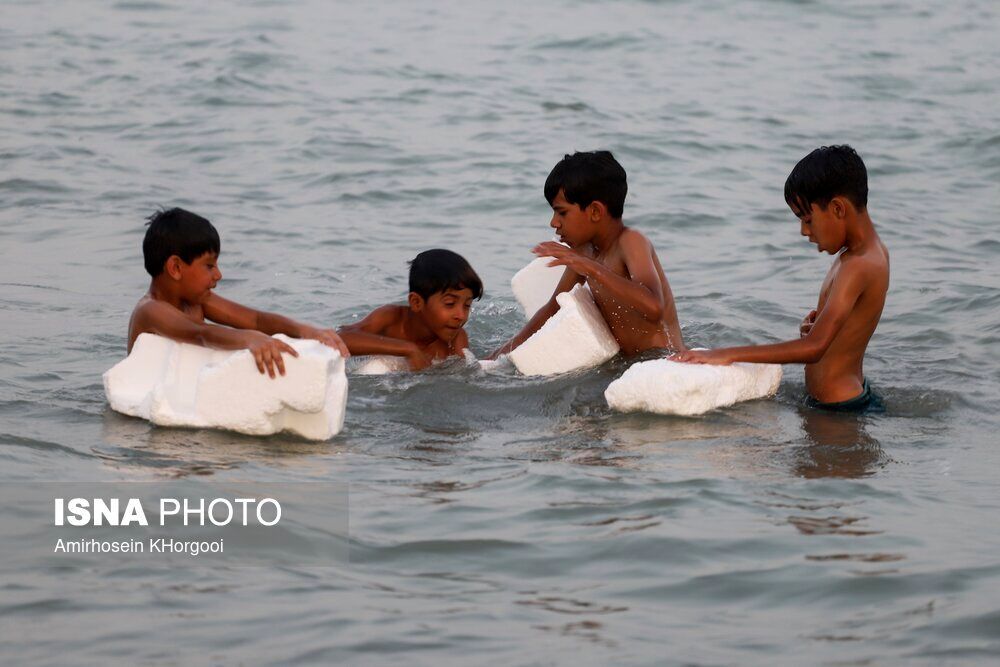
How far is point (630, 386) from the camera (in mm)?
5887

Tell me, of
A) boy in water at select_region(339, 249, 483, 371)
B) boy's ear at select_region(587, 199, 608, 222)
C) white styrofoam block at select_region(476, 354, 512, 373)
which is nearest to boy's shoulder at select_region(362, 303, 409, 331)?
boy in water at select_region(339, 249, 483, 371)

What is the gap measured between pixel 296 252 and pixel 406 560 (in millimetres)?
5710

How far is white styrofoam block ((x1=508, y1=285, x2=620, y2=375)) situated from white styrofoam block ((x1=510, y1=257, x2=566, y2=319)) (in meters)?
0.68

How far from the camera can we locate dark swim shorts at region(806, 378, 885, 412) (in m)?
6.19

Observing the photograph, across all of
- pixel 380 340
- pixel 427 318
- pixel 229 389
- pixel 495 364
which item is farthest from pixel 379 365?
pixel 229 389

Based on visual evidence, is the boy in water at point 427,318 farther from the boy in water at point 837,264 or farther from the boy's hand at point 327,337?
the boy in water at point 837,264

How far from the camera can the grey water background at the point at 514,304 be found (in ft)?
12.9

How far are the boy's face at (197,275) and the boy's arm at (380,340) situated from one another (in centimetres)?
88

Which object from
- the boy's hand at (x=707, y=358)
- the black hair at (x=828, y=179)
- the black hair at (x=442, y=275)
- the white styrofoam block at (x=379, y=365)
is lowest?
the white styrofoam block at (x=379, y=365)

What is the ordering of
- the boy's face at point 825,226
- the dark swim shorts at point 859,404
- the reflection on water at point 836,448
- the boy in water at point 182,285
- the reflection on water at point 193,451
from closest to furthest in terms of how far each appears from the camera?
the reflection on water at point 193,451, the reflection on water at point 836,448, the boy in water at point 182,285, the boy's face at point 825,226, the dark swim shorts at point 859,404

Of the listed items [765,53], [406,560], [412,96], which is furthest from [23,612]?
[765,53]

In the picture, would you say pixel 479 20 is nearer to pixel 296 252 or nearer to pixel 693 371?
pixel 296 252

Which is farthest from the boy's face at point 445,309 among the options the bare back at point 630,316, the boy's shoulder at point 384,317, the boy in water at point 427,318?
the bare back at point 630,316

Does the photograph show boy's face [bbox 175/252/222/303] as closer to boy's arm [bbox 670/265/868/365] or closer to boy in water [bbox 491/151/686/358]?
boy in water [bbox 491/151/686/358]
